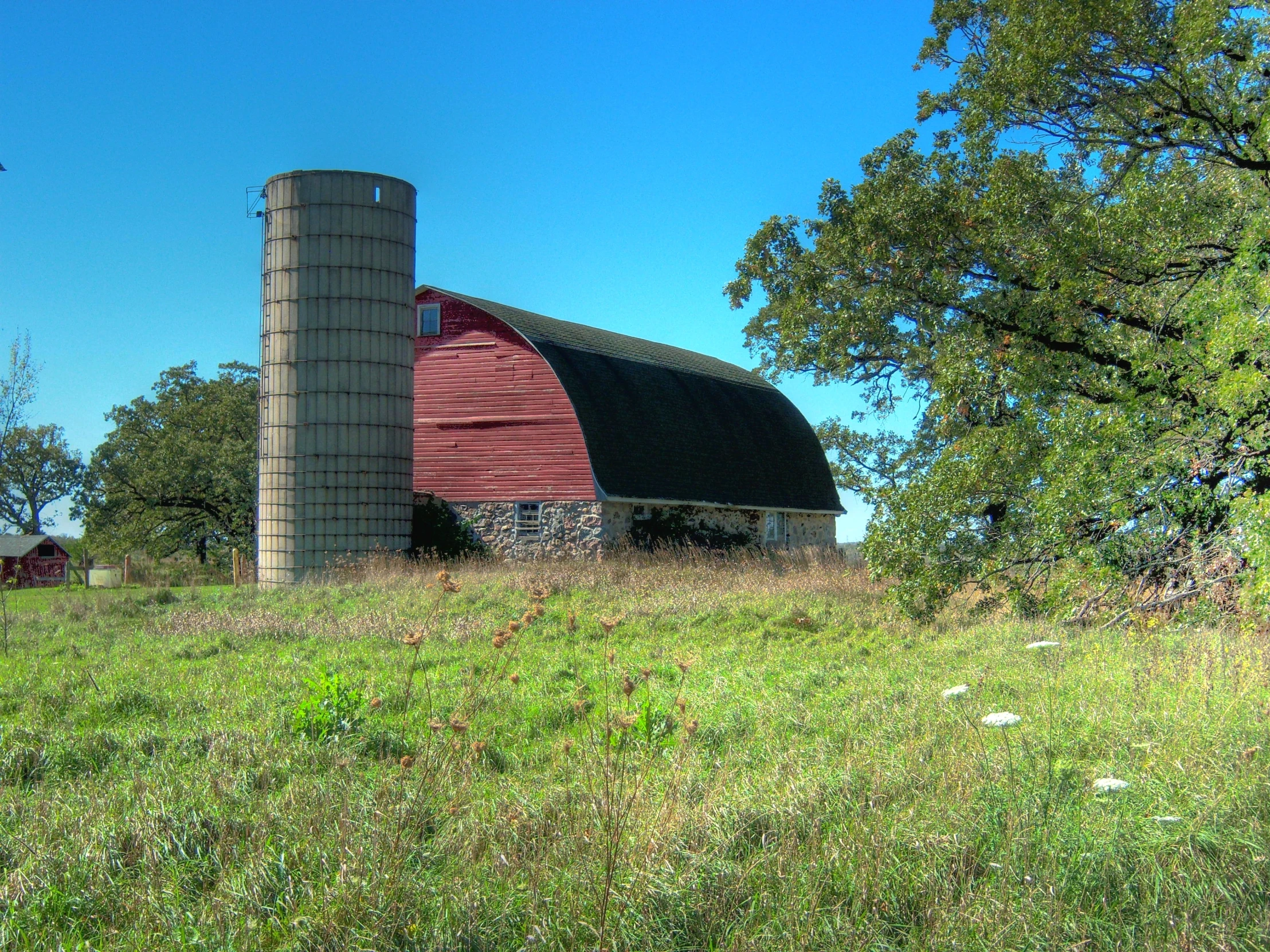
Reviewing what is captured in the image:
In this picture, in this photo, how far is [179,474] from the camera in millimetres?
38156

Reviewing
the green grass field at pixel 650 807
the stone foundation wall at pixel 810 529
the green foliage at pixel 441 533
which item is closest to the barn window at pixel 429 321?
the green foliage at pixel 441 533

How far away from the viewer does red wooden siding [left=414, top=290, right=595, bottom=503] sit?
25.6 meters

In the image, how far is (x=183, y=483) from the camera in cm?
3853

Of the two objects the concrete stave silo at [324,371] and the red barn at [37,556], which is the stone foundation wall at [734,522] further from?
the red barn at [37,556]

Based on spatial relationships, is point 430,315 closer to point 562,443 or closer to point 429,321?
point 429,321

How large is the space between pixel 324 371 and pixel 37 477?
3978cm

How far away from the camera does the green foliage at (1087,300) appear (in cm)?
1134

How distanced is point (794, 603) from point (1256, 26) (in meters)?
9.98

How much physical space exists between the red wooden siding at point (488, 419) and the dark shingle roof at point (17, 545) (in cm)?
2848

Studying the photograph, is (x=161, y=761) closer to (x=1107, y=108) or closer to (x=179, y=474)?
(x=1107, y=108)

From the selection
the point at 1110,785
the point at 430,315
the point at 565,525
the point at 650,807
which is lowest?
the point at 650,807

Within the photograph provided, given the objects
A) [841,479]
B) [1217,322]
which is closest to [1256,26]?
[1217,322]

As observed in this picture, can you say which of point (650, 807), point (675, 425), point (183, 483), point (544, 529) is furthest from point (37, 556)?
point (650, 807)

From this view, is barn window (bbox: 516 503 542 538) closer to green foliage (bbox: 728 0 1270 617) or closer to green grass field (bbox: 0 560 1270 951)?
green foliage (bbox: 728 0 1270 617)
